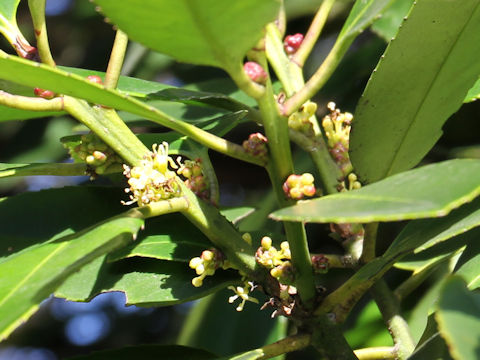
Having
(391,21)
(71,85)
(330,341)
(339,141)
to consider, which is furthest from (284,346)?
(391,21)

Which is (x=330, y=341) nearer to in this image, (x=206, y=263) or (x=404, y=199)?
(x=206, y=263)

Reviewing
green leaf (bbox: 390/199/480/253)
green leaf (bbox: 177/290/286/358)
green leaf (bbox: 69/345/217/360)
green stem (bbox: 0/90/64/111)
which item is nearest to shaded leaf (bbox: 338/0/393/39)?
green leaf (bbox: 390/199/480/253)

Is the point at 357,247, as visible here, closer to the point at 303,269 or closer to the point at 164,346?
the point at 303,269

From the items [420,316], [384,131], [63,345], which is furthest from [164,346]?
[63,345]

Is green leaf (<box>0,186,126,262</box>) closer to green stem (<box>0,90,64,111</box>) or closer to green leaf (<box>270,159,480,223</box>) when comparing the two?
green stem (<box>0,90,64,111</box>)

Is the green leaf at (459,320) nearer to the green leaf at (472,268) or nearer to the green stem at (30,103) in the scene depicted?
the green leaf at (472,268)

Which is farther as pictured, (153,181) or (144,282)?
(144,282)

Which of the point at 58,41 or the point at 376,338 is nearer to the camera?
the point at 376,338
